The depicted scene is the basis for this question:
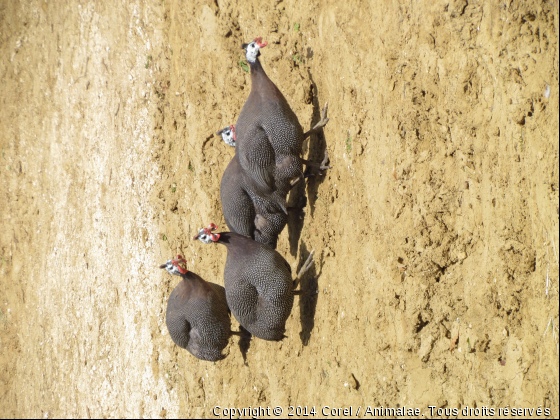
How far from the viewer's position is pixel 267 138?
3514mm

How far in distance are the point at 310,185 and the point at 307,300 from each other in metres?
0.90

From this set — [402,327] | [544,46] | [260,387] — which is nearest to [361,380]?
[402,327]

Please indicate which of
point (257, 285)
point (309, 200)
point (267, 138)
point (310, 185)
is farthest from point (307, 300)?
point (267, 138)

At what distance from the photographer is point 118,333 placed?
5.92m

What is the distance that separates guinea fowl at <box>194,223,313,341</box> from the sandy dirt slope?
1.19ft

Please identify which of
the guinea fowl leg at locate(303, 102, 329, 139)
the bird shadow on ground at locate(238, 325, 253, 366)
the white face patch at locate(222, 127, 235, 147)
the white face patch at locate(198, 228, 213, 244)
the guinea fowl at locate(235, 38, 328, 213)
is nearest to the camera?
the guinea fowl at locate(235, 38, 328, 213)

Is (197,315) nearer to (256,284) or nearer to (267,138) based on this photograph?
(256,284)

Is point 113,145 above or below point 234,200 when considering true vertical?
above

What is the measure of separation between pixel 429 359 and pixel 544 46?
178cm

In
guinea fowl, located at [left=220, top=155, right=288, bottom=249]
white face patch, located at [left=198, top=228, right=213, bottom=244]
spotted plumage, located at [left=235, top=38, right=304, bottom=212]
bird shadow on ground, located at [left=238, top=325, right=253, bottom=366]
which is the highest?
spotted plumage, located at [left=235, top=38, right=304, bottom=212]

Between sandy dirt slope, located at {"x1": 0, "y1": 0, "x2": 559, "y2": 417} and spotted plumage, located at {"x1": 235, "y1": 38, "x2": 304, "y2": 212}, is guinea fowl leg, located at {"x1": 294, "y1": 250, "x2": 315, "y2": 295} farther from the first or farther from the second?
spotted plumage, located at {"x1": 235, "y1": 38, "x2": 304, "y2": 212}

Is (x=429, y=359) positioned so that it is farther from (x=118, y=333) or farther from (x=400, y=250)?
(x=118, y=333)

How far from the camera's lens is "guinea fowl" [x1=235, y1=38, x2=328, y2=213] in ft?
11.4

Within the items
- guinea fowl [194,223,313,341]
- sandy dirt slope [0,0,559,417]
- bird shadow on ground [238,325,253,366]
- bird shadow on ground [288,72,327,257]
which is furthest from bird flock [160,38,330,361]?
bird shadow on ground [238,325,253,366]
